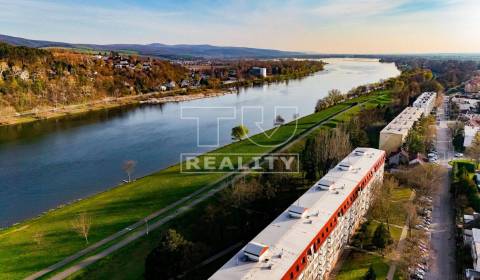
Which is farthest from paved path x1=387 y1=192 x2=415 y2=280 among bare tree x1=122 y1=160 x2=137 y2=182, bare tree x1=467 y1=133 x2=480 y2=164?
bare tree x1=122 y1=160 x2=137 y2=182

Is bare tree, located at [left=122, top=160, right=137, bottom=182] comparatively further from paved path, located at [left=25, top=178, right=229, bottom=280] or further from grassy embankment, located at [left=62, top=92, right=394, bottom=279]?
grassy embankment, located at [left=62, top=92, right=394, bottom=279]

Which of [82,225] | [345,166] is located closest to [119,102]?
[82,225]

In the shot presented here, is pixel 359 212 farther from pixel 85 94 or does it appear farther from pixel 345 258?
pixel 85 94

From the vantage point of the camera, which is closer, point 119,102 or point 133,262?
point 133,262

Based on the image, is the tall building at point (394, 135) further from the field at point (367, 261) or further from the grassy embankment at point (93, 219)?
the grassy embankment at point (93, 219)

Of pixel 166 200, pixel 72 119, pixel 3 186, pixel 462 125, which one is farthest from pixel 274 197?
pixel 72 119

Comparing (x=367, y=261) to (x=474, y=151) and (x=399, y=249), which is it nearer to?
(x=399, y=249)
